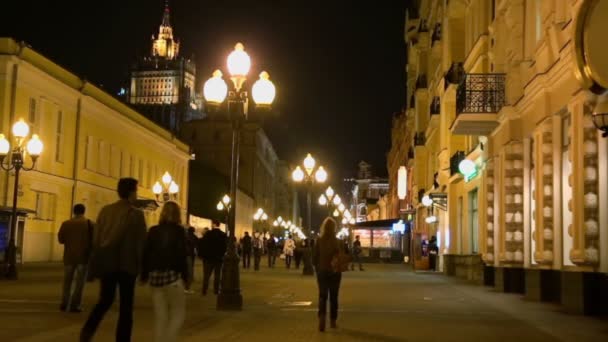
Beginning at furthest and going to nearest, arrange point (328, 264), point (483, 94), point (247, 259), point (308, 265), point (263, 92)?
1. point (247, 259)
2. point (308, 265)
3. point (483, 94)
4. point (263, 92)
5. point (328, 264)

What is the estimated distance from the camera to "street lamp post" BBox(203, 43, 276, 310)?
1552cm

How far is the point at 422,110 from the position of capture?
50156mm

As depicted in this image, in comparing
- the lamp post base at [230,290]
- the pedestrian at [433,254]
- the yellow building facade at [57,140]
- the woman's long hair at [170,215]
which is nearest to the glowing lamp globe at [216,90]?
the lamp post base at [230,290]

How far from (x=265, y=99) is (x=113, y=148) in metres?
36.2

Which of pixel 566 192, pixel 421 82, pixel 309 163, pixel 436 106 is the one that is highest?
pixel 421 82

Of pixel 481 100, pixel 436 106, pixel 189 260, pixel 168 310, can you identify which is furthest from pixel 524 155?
pixel 436 106

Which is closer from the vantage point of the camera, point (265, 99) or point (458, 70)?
point (265, 99)

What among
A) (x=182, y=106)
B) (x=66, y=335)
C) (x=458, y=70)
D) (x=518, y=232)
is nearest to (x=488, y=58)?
(x=458, y=70)

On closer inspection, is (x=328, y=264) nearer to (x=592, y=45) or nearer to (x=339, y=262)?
(x=339, y=262)

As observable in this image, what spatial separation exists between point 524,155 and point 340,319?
29.4 ft

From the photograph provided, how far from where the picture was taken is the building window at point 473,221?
99.9 feet

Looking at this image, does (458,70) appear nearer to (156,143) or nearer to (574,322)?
(574,322)

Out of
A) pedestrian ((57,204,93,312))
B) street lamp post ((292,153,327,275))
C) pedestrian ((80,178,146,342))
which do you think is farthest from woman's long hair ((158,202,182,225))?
street lamp post ((292,153,327,275))

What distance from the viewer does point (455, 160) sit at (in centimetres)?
3272
